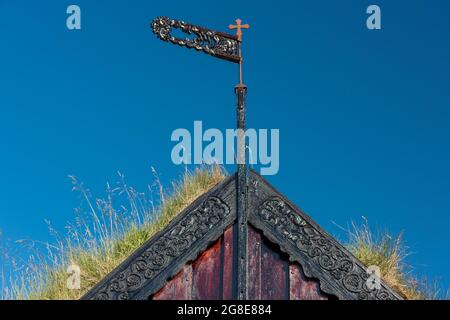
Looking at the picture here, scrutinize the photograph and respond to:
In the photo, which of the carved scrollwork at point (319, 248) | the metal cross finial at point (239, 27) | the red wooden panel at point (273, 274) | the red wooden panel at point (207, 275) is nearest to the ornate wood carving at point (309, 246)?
the carved scrollwork at point (319, 248)

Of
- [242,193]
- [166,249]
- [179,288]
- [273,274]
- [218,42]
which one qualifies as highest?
[218,42]

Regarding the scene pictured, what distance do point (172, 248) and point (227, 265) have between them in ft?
1.41

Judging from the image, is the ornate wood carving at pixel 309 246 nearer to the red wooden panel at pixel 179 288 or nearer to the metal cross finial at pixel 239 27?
the red wooden panel at pixel 179 288

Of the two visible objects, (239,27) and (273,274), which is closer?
(273,274)

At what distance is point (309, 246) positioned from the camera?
617 centimetres

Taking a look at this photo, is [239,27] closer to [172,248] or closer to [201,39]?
[201,39]

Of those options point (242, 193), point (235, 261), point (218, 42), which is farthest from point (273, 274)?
point (218, 42)

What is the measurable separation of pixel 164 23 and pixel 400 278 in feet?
16.2

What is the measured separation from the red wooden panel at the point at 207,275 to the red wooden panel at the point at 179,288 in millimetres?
38

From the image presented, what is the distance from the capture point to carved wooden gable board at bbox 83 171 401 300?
6.07m

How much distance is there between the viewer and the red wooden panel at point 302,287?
612cm

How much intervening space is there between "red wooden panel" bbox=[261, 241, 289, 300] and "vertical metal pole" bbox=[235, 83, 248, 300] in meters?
0.17

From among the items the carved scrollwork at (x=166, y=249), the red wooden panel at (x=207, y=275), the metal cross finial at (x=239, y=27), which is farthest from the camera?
the metal cross finial at (x=239, y=27)
